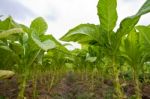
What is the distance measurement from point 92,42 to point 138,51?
0.59 metres

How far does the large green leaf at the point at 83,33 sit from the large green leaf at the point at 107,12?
10 centimetres

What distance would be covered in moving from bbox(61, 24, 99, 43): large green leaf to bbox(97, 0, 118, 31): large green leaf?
0.34 ft

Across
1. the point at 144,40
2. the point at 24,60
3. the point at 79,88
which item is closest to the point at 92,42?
the point at 144,40

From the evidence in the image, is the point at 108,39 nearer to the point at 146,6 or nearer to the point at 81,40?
the point at 81,40

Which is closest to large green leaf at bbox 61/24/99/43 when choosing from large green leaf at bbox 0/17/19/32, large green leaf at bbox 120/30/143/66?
large green leaf at bbox 120/30/143/66

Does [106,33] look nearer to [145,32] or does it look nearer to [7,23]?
[145,32]

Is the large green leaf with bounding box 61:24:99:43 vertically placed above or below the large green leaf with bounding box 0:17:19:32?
below

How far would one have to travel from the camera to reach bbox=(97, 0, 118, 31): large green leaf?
9.26ft

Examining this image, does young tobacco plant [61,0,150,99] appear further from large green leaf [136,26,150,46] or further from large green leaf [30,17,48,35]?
large green leaf [30,17,48,35]

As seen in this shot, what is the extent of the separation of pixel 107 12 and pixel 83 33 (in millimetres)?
296

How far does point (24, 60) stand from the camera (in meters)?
3.51

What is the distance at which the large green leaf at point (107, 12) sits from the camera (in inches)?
111

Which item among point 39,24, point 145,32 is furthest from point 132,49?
point 39,24

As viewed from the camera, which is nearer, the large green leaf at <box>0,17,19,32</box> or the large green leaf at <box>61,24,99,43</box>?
the large green leaf at <box>61,24,99,43</box>
